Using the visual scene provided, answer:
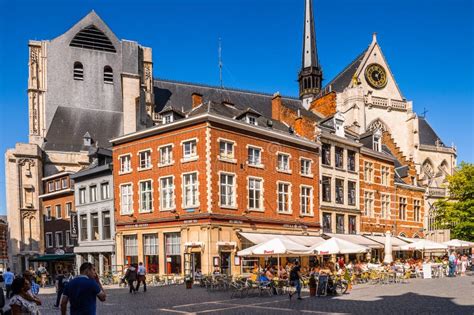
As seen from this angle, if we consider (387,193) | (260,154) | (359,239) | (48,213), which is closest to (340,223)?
(359,239)

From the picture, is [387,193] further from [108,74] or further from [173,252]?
[108,74]

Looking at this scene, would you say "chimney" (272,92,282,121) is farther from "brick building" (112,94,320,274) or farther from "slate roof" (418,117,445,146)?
"slate roof" (418,117,445,146)

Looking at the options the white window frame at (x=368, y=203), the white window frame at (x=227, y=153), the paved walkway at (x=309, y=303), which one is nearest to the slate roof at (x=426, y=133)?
the white window frame at (x=368, y=203)

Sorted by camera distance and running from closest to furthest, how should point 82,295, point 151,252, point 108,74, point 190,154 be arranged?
point 82,295
point 190,154
point 151,252
point 108,74

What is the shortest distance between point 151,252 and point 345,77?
3909 centimetres

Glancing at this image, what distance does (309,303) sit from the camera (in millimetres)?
17531

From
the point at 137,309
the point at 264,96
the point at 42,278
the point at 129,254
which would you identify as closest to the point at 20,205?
the point at 42,278

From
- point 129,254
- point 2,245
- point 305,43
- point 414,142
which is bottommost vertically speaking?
point 2,245

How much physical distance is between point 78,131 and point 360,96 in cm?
3056

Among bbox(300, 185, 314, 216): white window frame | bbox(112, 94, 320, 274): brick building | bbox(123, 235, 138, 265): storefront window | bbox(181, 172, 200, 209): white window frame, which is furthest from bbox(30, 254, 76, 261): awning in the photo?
bbox(300, 185, 314, 216): white window frame

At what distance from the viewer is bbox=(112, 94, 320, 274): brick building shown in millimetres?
29016

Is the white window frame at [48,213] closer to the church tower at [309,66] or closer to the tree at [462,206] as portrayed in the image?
the tree at [462,206]

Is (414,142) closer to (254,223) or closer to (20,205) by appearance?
(254,223)

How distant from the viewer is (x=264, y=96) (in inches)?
2338
